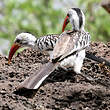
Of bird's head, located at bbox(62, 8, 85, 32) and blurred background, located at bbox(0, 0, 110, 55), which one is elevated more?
blurred background, located at bbox(0, 0, 110, 55)

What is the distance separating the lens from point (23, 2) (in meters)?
13.4

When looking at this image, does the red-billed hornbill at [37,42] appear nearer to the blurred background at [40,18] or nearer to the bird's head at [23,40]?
the bird's head at [23,40]

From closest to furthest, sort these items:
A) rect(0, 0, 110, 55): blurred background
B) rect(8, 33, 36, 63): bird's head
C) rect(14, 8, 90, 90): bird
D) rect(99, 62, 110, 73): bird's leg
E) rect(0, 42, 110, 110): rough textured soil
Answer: rect(0, 42, 110, 110): rough textured soil
rect(14, 8, 90, 90): bird
rect(99, 62, 110, 73): bird's leg
rect(8, 33, 36, 63): bird's head
rect(0, 0, 110, 55): blurred background

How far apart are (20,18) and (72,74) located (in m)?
8.35

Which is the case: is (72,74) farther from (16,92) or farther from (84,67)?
(16,92)

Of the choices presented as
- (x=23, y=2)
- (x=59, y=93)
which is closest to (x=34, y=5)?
(x=23, y=2)

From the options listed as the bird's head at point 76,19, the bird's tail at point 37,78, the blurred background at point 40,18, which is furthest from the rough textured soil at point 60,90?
the blurred background at point 40,18

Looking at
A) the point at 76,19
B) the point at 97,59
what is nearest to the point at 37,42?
the point at 76,19

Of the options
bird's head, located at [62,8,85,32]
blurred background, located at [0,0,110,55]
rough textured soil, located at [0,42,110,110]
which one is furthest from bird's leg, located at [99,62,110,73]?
blurred background, located at [0,0,110,55]

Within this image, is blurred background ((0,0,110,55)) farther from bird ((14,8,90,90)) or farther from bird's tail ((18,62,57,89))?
bird's tail ((18,62,57,89))

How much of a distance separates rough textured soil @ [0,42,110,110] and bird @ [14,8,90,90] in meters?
0.13

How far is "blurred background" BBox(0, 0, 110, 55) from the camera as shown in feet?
41.6

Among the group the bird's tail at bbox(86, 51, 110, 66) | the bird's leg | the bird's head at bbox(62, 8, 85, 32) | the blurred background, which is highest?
the blurred background

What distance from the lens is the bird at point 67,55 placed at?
4664mm
